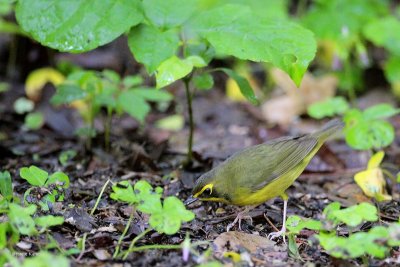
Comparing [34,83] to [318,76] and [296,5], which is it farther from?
[296,5]

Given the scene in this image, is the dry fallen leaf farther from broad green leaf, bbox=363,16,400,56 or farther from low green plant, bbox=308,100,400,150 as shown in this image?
low green plant, bbox=308,100,400,150

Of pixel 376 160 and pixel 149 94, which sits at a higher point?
pixel 149 94

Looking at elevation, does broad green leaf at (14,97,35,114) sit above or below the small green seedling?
below

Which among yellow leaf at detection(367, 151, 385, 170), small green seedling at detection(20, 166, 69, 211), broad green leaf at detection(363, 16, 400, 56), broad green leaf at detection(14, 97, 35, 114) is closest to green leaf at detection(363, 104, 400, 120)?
yellow leaf at detection(367, 151, 385, 170)

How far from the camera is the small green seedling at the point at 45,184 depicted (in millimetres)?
3953

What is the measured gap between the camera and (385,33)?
7.35 m

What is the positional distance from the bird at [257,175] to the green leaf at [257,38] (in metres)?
0.70

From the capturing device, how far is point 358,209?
3457 millimetres

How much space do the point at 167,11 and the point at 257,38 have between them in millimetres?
659

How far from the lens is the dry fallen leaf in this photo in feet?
24.7

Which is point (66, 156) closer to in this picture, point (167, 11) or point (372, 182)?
point (167, 11)

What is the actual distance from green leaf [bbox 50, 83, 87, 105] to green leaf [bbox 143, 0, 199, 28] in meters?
1.17

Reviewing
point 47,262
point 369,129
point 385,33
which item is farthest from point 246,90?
point 385,33

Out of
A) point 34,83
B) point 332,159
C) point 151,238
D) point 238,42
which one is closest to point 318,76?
point 332,159
